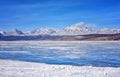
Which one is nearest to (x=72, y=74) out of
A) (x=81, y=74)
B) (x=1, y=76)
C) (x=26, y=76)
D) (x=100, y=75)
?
(x=81, y=74)

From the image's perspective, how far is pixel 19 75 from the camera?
500 inches

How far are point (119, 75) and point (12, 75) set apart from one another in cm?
602

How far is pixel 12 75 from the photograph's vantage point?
12.8 m

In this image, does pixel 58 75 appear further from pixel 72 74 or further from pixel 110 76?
pixel 110 76

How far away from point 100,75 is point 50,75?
2797 mm

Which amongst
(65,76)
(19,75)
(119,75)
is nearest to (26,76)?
(19,75)

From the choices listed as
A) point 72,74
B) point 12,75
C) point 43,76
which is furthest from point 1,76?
point 72,74

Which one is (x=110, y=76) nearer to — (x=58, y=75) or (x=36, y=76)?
(x=58, y=75)

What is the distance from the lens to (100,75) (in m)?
12.9

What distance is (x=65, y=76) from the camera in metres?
12.5

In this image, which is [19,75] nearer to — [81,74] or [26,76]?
[26,76]

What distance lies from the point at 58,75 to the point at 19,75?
216 cm

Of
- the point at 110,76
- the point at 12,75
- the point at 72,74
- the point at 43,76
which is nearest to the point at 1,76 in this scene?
the point at 12,75

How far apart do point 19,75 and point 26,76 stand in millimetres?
487
